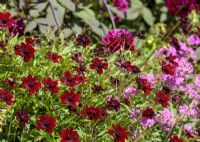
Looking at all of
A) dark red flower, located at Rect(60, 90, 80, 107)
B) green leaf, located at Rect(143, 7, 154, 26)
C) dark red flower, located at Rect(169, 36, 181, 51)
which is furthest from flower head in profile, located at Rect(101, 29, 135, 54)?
green leaf, located at Rect(143, 7, 154, 26)

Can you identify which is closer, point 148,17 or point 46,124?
point 46,124

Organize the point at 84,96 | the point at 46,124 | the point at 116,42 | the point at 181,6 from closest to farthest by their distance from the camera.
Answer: the point at 46,124 < the point at 84,96 < the point at 116,42 < the point at 181,6

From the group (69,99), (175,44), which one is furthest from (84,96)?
(175,44)

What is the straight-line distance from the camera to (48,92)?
86.7 inches

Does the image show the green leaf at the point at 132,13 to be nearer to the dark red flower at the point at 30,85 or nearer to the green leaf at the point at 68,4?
the green leaf at the point at 68,4

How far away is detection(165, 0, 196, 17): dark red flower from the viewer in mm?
4109

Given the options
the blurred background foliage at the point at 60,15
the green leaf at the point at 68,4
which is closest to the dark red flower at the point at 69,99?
the blurred background foliage at the point at 60,15

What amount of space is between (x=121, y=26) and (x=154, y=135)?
2.30m

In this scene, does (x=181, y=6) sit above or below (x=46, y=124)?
above

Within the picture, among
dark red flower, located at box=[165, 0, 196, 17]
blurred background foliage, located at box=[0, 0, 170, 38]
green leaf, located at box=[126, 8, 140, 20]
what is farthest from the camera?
green leaf, located at box=[126, 8, 140, 20]

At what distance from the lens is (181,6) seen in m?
4.16

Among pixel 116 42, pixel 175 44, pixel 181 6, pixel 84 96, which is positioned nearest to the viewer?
pixel 84 96

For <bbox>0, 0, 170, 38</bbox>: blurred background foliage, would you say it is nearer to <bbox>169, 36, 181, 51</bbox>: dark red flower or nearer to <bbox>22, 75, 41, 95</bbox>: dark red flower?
<bbox>169, 36, 181, 51</bbox>: dark red flower

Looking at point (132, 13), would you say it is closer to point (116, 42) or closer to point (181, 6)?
point (181, 6)
